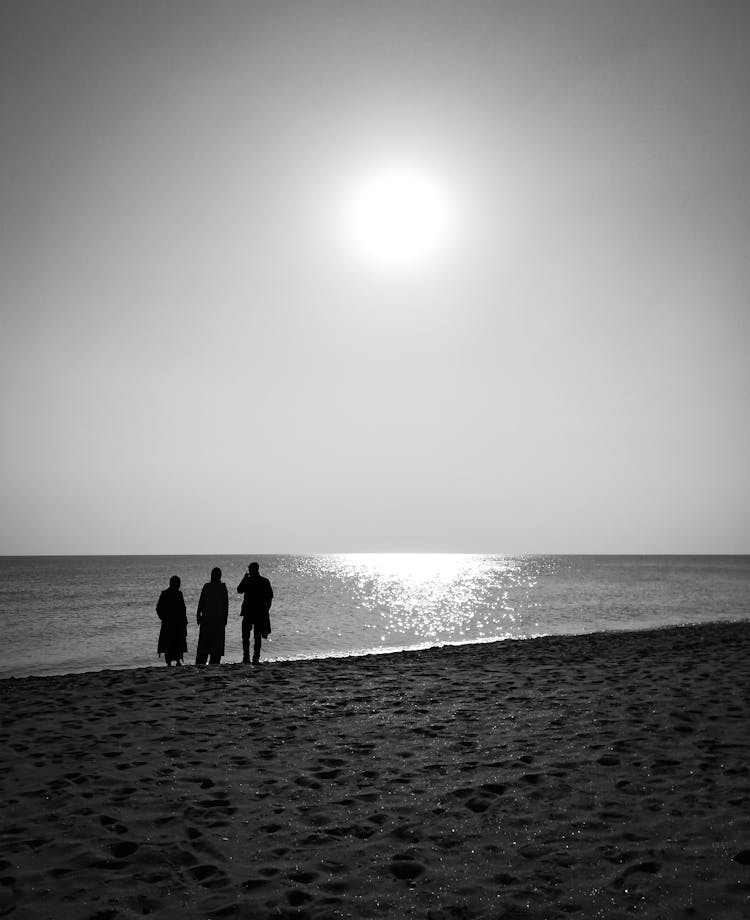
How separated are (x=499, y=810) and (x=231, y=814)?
8.19 feet

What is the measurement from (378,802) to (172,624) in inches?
388

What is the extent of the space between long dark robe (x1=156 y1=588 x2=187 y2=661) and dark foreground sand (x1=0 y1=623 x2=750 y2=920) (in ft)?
10.3

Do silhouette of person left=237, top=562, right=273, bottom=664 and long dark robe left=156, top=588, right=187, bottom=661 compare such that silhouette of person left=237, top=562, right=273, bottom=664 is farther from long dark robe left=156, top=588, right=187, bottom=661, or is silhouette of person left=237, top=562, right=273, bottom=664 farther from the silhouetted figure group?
long dark robe left=156, top=588, right=187, bottom=661

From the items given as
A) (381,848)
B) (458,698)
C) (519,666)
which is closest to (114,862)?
(381,848)

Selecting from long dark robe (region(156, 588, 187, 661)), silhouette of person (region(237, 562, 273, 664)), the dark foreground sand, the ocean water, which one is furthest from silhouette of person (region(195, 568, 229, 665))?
the ocean water

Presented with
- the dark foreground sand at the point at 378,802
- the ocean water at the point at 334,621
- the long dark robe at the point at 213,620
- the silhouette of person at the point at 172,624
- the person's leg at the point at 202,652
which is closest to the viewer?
the dark foreground sand at the point at 378,802

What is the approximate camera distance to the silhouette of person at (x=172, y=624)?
14164 millimetres

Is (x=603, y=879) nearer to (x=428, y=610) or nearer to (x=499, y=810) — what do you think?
(x=499, y=810)

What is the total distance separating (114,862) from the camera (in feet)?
15.6

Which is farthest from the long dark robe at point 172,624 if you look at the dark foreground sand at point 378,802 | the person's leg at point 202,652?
the dark foreground sand at point 378,802

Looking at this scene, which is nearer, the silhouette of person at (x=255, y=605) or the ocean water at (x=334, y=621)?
the silhouette of person at (x=255, y=605)

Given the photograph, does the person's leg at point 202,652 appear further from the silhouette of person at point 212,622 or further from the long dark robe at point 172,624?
the long dark robe at point 172,624

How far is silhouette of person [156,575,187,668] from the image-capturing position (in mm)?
14164

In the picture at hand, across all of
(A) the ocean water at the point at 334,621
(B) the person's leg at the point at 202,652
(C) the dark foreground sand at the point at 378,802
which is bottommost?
(A) the ocean water at the point at 334,621
